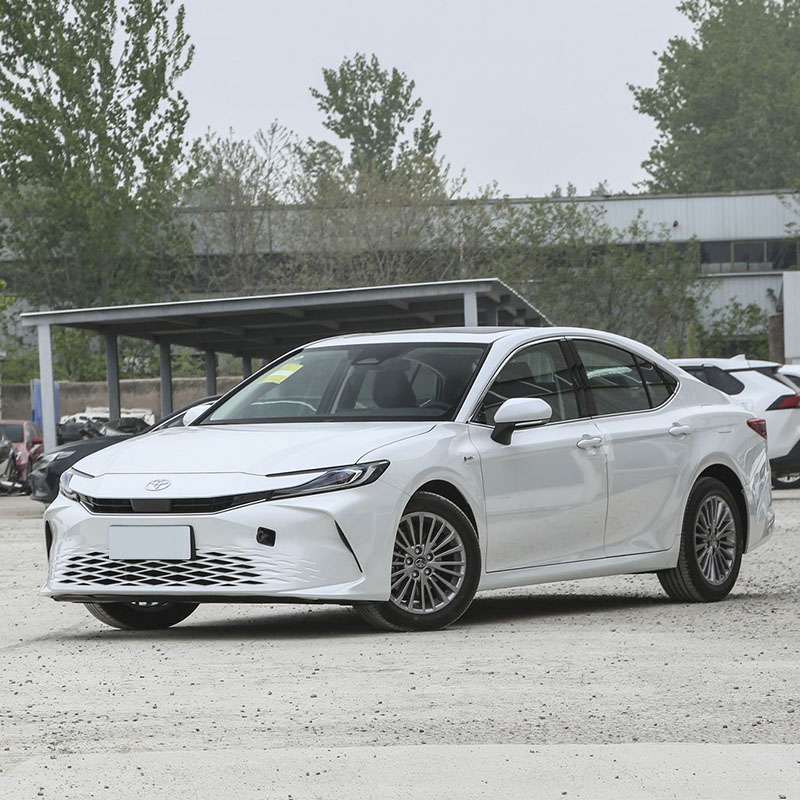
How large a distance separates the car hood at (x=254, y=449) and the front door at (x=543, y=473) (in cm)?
47

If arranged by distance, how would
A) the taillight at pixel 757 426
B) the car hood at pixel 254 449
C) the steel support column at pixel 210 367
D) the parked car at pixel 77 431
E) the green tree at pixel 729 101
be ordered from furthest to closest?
the green tree at pixel 729 101 < the steel support column at pixel 210 367 < the parked car at pixel 77 431 < the taillight at pixel 757 426 < the car hood at pixel 254 449

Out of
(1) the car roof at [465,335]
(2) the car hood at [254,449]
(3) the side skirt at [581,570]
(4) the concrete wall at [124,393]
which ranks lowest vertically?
(4) the concrete wall at [124,393]

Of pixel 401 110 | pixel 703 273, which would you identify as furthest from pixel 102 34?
pixel 401 110

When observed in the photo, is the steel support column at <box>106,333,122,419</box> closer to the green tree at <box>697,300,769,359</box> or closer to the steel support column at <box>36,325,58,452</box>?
the steel support column at <box>36,325,58,452</box>

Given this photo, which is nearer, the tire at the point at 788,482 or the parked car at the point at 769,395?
the parked car at the point at 769,395

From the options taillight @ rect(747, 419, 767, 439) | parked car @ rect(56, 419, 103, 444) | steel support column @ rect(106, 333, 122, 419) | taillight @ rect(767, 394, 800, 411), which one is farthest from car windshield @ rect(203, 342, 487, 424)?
parked car @ rect(56, 419, 103, 444)

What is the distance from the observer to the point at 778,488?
27.0 metres

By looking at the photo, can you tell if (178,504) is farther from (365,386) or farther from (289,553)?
(365,386)

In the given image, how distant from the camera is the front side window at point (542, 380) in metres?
9.95

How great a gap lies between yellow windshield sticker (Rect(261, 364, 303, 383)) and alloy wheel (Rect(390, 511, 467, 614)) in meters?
1.69

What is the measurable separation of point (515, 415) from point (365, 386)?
85 cm

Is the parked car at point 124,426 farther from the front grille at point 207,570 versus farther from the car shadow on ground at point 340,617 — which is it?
the front grille at point 207,570

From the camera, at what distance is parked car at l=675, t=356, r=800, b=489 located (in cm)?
2358

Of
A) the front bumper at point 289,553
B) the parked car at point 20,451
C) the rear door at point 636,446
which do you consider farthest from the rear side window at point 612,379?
Answer: the parked car at point 20,451
